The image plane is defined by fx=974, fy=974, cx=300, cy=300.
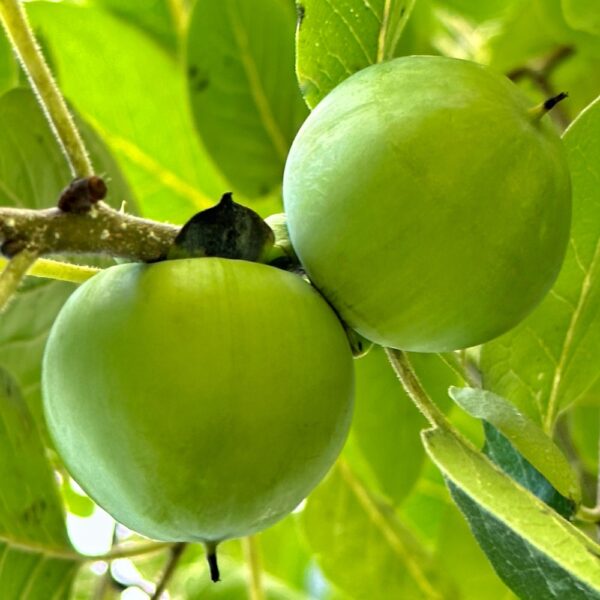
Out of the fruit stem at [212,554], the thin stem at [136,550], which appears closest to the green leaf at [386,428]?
the thin stem at [136,550]

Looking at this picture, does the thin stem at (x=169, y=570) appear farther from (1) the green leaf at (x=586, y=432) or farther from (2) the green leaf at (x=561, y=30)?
(2) the green leaf at (x=561, y=30)

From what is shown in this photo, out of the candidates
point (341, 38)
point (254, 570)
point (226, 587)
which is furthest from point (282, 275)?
point (226, 587)

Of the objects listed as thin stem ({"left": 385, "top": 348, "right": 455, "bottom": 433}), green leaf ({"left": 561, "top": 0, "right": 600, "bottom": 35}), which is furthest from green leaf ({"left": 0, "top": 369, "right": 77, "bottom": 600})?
green leaf ({"left": 561, "top": 0, "right": 600, "bottom": 35})

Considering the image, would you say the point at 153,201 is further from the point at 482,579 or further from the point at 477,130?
the point at 477,130

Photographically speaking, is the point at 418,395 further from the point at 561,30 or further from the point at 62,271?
the point at 561,30

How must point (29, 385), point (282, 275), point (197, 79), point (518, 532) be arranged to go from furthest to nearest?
point (197, 79) < point (29, 385) < point (282, 275) < point (518, 532)

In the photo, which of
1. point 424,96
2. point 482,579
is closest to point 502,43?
point 482,579
